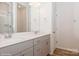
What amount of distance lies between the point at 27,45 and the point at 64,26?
0.35m

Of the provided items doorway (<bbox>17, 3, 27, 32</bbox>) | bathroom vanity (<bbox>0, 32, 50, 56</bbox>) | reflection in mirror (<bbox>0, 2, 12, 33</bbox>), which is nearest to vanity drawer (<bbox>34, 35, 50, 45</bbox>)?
bathroom vanity (<bbox>0, 32, 50, 56</bbox>)

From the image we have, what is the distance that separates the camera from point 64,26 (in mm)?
896

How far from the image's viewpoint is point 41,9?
970mm

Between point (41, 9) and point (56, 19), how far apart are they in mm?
173

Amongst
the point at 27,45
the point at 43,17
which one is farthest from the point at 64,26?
the point at 27,45

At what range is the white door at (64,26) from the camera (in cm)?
88

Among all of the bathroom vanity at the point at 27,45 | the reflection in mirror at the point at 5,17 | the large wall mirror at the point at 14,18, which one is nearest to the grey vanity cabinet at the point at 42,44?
the bathroom vanity at the point at 27,45

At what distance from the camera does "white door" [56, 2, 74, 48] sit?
88 cm

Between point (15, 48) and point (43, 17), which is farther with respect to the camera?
point (43, 17)

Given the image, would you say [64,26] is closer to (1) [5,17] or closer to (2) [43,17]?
(2) [43,17]

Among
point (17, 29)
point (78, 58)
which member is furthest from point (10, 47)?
point (78, 58)

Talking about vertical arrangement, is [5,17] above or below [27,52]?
above

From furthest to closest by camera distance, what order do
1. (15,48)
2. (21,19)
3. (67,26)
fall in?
(21,19), (67,26), (15,48)

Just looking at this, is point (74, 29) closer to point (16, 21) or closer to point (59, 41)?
point (59, 41)
